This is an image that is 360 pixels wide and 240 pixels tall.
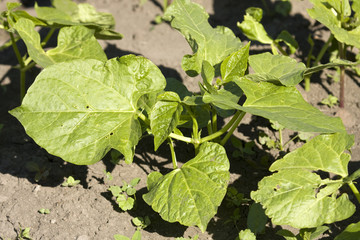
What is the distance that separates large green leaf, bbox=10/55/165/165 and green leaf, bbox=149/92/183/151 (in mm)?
99

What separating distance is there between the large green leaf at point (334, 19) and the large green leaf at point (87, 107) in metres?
1.10

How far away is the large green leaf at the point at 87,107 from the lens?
2221 mm

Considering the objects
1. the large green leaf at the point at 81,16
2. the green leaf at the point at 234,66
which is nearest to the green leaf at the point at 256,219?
the green leaf at the point at 234,66

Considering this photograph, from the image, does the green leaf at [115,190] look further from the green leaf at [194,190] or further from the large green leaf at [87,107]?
the large green leaf at [87,107]

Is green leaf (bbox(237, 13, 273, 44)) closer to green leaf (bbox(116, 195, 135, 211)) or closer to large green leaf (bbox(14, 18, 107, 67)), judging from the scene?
large green leaf (bbox(14, 18, 107, 67))

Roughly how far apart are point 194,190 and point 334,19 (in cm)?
149

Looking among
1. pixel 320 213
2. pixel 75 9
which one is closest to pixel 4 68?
pixel 75 9

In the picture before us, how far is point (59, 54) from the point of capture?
287 centimetres

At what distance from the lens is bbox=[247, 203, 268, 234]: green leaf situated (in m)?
2.36

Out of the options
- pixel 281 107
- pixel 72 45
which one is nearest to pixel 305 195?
pixel 281 107

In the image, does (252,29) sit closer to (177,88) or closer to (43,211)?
(177,88)

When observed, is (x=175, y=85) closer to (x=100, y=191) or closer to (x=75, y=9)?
(x=100, y=191)

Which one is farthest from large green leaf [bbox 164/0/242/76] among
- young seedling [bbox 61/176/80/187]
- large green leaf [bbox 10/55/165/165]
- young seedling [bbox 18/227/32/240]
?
young seedling [bbox 18/227/32/240]

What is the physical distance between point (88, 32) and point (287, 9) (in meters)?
1.90
